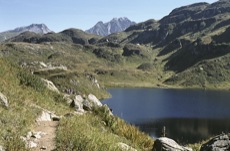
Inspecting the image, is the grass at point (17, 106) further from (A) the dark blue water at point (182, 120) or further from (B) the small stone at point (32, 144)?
(A) the dark blue water at point (182, 120)

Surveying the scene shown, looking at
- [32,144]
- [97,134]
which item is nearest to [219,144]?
[97,134]

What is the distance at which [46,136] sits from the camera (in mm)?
17031

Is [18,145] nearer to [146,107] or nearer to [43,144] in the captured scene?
[43,144]

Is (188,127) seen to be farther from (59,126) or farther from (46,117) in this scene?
(59,126)

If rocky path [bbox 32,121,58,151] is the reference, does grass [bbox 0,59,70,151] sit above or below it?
above

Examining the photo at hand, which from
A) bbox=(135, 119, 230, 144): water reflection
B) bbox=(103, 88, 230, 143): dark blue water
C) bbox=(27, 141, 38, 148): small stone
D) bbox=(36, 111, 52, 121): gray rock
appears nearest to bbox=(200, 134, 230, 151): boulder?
bbox=(27, 141, 38, 148): small stone

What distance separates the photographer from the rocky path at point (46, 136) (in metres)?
14.8

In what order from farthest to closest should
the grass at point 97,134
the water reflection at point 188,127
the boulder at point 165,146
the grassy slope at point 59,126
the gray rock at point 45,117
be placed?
the water reflection at point 188,127 < the gray rock at point 45,117 < the boulder at point 165,146 < the grassy slope at point 59,126 < the grass at point 97,134

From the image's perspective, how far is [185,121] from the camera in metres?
130

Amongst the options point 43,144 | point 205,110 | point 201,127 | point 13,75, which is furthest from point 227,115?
point 43,144

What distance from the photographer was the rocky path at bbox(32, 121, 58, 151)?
1481 cm

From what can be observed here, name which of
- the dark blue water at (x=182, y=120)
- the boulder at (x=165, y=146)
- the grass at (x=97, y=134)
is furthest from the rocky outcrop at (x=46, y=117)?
the dark blue water at (x=182, y=120)

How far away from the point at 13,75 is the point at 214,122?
345ft

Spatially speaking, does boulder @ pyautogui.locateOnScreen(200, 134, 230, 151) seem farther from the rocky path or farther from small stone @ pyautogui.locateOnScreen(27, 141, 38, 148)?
small stone @ pyautogui.locateOnScreen(27, 141, 38, 148)
